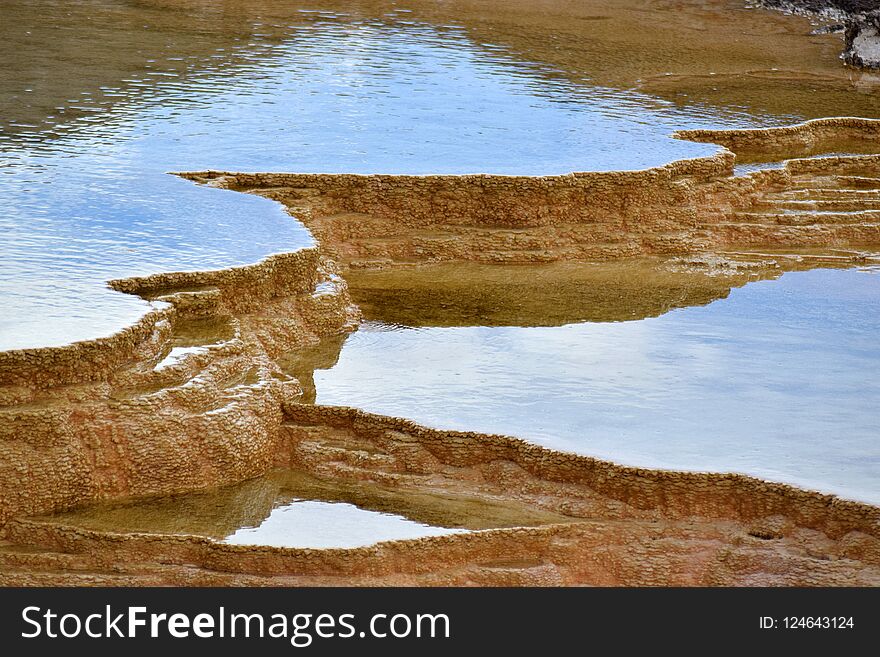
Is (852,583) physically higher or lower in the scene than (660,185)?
lower

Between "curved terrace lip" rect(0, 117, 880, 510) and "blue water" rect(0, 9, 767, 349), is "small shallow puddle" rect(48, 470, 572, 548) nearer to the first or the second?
"curved terrace lip" rect(0, 117, 880, 510)

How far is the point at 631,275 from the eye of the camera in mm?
9242

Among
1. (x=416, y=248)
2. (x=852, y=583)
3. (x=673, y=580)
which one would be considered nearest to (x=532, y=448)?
(x=673, y=580)

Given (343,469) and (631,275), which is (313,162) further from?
(343,469)

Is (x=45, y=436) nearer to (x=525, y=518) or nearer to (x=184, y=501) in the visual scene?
(x=184, y=501)

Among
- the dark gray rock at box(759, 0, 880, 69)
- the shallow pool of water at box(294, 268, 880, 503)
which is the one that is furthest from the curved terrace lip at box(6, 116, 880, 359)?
the dark gray rock at box(759, 0, 880, 69)

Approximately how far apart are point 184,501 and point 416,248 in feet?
11.2

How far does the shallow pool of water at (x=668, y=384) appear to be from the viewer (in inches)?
248

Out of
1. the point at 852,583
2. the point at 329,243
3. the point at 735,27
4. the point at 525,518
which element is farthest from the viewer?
the point at 735,27

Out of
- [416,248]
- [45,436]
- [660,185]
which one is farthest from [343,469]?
[660,185]

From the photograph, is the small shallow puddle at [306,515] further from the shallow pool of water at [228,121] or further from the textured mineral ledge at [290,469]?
the shallow pool of water at [228,121]

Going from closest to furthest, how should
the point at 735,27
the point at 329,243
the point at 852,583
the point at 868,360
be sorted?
1. the point at 852,583
2. the point at 868,360
3. the point at 329,243
4. the point at 735,27

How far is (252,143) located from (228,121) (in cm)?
75

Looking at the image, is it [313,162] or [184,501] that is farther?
[313,162]
